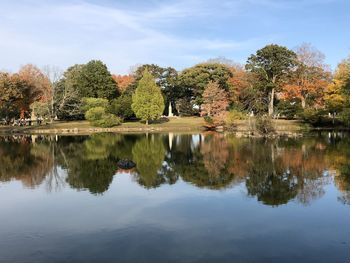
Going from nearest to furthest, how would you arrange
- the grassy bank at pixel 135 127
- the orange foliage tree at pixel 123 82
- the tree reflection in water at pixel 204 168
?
the tree reflection in water at pixel 204 168 → the grassy bank at pixel 135 127 → the orange foliage tree at pixel 123 82

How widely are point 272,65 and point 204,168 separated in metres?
45.9

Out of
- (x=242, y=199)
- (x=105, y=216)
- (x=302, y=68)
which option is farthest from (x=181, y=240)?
(x=302, y=68)

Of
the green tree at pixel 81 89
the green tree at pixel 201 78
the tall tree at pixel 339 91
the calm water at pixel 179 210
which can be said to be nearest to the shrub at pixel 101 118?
the green tree at pixel 81 89

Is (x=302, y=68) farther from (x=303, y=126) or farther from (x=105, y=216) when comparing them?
(x=105, y=216)

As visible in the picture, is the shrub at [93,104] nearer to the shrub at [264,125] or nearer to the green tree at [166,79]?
the green tree at [166,79]

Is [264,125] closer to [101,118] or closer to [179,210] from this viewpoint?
[101,118]

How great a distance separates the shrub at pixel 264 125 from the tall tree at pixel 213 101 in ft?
66.4

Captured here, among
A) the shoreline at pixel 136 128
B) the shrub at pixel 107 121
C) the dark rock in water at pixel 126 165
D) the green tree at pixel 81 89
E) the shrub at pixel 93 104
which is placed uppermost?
the green tree at pixel 81 89

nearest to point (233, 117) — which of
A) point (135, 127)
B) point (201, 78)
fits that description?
point (135, 127)

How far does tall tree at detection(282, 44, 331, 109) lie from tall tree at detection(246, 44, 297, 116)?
1476mm

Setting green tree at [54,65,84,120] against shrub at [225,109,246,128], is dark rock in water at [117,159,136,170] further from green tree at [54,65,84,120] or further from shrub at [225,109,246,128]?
green tree at [54,65,84,120]

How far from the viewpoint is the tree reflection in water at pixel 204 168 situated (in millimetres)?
18016

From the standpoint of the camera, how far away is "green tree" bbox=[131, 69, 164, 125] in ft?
207

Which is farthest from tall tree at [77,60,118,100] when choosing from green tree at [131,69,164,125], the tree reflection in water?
the tree reflection in water
